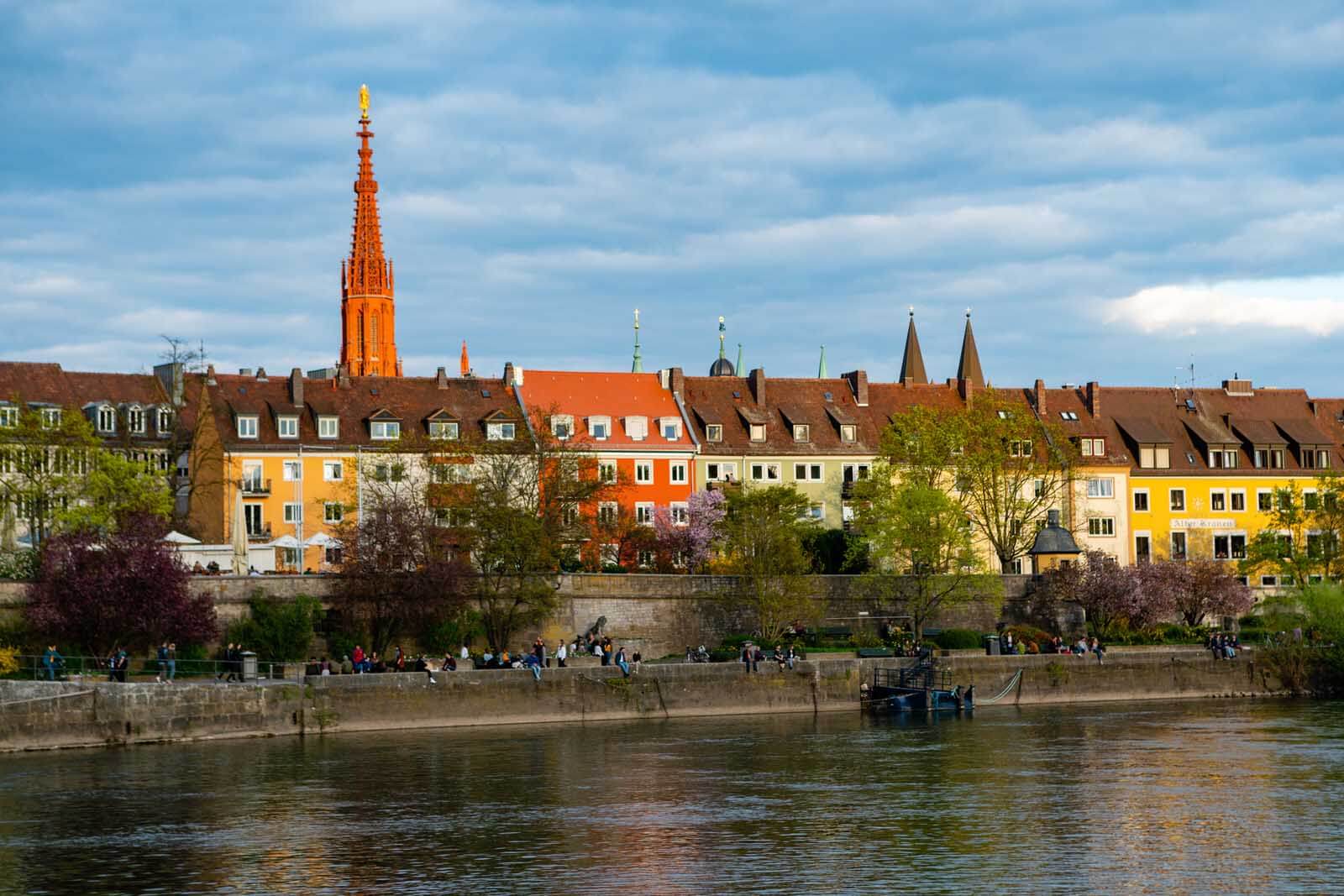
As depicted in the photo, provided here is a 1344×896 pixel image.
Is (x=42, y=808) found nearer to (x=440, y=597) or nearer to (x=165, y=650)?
(x=165, y=650)

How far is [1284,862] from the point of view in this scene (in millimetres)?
42375

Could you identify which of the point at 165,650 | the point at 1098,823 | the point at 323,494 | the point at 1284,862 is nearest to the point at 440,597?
the point at 165,650

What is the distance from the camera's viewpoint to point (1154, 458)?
118 m

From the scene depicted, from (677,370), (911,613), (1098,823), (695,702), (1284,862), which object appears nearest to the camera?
(1284,862)

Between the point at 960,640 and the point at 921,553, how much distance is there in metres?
7.34

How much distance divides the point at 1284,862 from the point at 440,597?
1847 inches

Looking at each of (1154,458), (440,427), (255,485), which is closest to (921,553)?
(440,427)

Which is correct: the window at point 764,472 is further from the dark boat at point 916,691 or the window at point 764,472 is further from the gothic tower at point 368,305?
the gothic tower at point 368,305

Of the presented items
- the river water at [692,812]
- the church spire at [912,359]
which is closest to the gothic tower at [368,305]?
the church spire at [912,359]

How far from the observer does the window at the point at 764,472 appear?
11275cm

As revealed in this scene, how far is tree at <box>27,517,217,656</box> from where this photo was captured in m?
→ 74.5

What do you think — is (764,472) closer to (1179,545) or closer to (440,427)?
(440,427)

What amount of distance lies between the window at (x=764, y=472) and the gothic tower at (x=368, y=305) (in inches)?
2419

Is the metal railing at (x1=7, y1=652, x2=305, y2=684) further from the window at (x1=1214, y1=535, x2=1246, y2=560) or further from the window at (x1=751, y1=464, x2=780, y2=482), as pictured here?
the window at (x1=1214, y1=535, x2=1246, y2=560)
